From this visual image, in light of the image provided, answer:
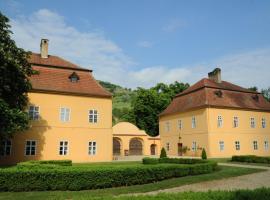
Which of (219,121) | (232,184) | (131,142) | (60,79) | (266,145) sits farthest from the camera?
(131,142)

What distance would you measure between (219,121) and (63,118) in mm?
18931

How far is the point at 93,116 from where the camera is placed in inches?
1032

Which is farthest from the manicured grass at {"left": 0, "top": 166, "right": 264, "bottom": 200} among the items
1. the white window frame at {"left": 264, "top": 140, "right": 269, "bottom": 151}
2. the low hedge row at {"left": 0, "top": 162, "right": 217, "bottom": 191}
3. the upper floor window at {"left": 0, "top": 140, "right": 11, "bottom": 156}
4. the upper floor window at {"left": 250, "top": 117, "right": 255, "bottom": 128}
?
the white window frame at {"left": 264, "top": 140, "right": 269, "bottom": 151}

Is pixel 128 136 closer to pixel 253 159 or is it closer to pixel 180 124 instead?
pixel 180 124

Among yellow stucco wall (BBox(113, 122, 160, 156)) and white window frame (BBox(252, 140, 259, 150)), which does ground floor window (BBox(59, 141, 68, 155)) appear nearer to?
yellow stucco wall (BBox(113, 122, 160, 156))

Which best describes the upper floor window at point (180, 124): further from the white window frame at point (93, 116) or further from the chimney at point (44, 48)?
the chimney at point (44, 48)

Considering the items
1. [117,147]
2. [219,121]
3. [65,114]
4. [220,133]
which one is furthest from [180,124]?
[65,114]

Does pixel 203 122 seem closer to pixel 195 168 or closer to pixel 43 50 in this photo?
pixel 195 168

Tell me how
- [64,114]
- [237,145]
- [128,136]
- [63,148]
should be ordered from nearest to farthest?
[63,148] → [64,114] → [237,145] → [128,136]

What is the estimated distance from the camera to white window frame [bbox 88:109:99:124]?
26047 mm

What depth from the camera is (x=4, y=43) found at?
17094 millimetres

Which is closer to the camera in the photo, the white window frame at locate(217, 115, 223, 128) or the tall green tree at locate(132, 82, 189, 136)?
the white window frame at locate(217, 115, 223, 128)

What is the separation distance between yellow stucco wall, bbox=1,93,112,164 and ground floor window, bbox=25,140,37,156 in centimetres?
26

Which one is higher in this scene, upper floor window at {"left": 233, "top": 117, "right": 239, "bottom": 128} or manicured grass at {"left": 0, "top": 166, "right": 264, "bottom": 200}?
upper floor window at {"left": 233, "top": 117, "right": 239, "bottom": 128}
